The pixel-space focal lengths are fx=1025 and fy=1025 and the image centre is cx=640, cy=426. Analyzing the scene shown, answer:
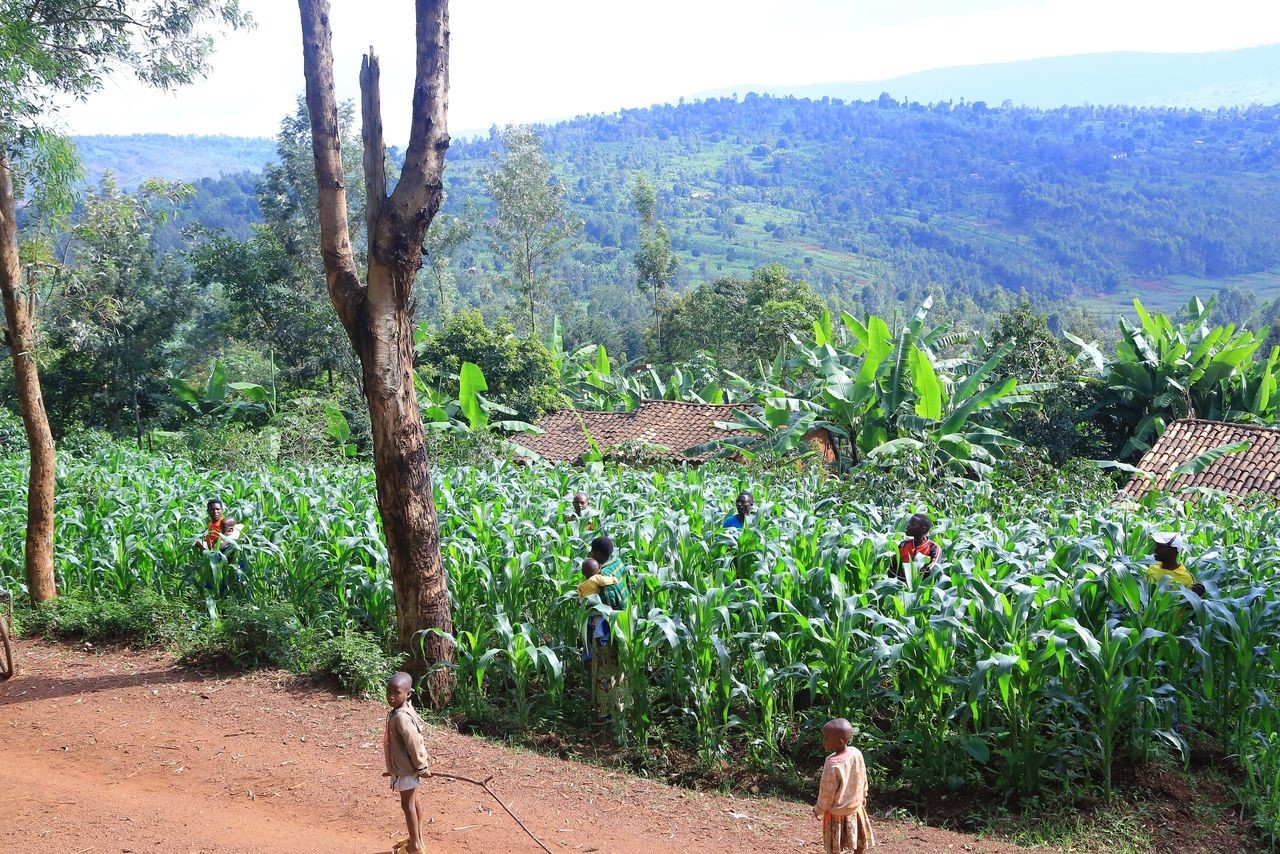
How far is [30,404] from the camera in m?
9.48

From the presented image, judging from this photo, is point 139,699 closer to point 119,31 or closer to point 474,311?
point 119,31

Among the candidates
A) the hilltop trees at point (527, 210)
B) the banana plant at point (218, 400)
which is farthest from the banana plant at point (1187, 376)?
the hilltop trees at point (527, 210)

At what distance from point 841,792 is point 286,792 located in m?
3.36

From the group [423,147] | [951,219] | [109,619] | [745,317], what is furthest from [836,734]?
[951,219]

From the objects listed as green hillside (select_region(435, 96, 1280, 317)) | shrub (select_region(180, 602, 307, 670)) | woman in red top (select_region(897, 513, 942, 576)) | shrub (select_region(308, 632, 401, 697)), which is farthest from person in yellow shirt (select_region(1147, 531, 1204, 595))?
green hillside (select_region(435, 96, 1280, 317))

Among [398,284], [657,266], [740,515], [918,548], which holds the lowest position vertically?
[740,515]

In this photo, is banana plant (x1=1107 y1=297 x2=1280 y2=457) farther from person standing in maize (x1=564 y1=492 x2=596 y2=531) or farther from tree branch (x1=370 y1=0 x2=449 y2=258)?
tree branch (x1=370 y1=0 x2=449 y2=258)

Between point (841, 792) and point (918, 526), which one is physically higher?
point (918, 526)

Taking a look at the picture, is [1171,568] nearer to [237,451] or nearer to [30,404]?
[30,404]

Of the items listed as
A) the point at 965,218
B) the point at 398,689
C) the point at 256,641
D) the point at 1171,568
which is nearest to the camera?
the point at 398,689

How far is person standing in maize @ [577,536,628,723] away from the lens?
21.9ft

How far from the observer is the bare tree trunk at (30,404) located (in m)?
9.27

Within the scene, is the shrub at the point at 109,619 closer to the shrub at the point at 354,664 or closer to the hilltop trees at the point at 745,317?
the shrub at the point at 354,664

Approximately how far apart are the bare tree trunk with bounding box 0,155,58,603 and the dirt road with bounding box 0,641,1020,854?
2.47 metres
